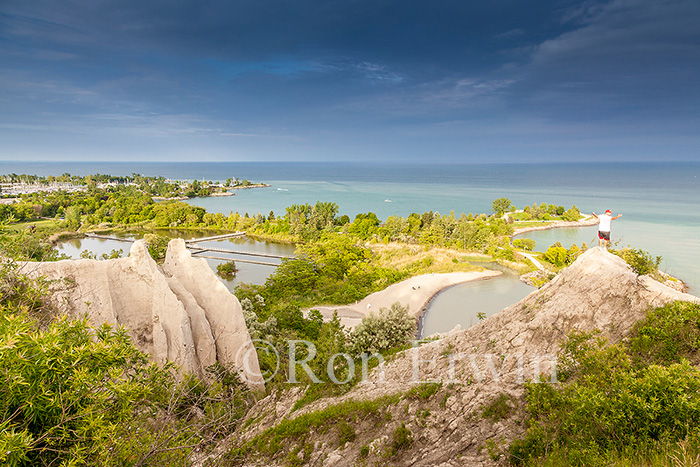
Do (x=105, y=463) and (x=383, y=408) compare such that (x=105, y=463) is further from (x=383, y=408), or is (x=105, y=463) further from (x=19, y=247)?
(x=19, y=247)

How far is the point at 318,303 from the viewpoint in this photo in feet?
87.1

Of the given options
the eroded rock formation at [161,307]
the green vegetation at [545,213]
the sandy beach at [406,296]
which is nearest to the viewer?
the eroded rock formation at [161,307]

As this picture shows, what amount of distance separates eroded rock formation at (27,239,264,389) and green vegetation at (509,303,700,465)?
9112 mm

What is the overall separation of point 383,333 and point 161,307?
822 cm

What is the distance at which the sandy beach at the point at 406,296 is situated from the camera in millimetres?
24547

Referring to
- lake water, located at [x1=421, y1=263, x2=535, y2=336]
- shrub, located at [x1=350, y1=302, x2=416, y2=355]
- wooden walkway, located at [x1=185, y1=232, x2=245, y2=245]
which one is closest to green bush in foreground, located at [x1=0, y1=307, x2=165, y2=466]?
shrub, located at [x1=350, y1=302, x2=416, y2=355]

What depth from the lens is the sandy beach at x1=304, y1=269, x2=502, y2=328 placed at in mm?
24547

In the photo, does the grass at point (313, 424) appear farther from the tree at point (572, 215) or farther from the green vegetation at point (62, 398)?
the tree at point (572, 215)

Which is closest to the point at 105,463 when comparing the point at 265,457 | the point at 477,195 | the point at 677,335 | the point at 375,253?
the point at 265,457

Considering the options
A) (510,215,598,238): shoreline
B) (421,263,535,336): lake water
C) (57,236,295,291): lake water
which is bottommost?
(57,236,295,291): lake water

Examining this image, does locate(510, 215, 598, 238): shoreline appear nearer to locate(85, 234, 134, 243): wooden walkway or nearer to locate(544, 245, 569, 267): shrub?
locate(544, 245, 569, 267): shrub

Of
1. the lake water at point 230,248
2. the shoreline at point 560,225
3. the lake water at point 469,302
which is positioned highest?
the shoreline at point 560,225

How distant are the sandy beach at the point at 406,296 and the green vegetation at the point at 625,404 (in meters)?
16.5

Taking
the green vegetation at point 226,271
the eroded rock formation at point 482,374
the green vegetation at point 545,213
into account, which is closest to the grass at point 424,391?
the eroded rock formation at point 482,374
